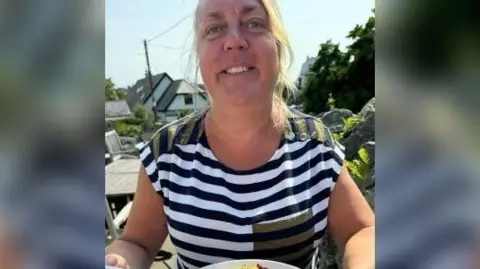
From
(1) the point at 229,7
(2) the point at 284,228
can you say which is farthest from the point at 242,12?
(2) the point at 284,228

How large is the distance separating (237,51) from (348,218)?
401 millimetres

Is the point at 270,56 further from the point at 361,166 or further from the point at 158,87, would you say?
the point at 158,87

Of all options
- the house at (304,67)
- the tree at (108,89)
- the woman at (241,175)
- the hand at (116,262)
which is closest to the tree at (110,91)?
the tree at (108,89)

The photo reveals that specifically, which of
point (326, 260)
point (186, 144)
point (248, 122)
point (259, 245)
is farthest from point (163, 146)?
point (326, 260)

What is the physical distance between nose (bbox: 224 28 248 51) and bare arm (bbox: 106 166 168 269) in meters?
0.35

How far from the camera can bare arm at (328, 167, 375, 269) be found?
91 cm

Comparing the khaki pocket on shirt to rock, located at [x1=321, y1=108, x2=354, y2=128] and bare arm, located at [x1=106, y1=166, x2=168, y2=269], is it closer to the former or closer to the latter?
bare arm, located at [x1=106, y1=166, x2=168, y2=269]

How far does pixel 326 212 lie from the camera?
1061 mm

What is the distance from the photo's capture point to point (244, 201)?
104 cm

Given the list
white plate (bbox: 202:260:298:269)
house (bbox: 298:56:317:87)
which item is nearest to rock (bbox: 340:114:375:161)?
house (bbox: 298:56:317:87)
